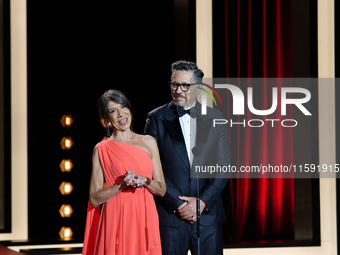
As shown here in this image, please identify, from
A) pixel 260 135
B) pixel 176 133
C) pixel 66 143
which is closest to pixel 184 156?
pixel 176 133

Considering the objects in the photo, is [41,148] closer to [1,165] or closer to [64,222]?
[1,165]

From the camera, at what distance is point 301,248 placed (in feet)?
12.9

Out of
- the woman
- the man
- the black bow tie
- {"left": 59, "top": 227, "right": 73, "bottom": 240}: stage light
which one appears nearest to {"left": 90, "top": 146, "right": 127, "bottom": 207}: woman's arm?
the woman

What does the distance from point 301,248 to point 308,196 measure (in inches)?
17.1

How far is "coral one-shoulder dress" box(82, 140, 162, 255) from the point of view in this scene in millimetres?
2520

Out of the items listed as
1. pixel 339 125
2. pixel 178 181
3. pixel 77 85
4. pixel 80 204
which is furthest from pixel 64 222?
pixel 339 125

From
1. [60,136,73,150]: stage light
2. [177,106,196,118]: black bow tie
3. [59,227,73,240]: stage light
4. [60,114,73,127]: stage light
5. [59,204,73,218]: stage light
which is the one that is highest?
[60,114,73,127]: stage light

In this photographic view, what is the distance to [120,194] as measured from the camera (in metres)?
2.56

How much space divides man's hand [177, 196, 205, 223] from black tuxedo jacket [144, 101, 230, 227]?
0.13 ft

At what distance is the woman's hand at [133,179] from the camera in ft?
7.69

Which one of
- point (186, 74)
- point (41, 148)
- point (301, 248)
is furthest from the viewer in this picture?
point (41, 148)

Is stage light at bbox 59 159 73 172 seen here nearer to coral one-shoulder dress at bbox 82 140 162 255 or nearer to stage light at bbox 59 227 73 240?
stage light at bbox 59 227 73 240

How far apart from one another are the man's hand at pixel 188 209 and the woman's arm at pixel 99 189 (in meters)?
0.52

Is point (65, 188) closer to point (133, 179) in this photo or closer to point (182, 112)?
point (182, 112)
